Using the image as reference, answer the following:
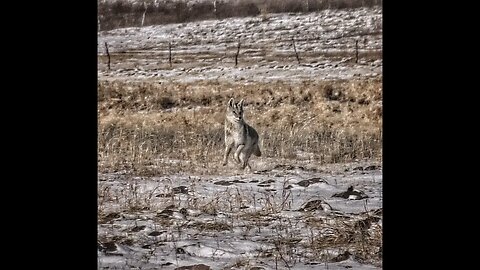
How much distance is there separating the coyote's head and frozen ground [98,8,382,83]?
0.87 ft

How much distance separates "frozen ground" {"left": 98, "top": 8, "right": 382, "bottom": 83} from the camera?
295 inches

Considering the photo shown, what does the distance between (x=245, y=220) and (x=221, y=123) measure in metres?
1.08

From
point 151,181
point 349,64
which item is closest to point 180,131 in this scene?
point 151,181

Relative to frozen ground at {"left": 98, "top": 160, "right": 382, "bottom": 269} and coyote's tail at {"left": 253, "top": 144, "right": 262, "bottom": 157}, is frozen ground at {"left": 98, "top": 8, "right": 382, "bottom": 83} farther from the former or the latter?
frozen ground at {"left": 98, "top": 160, "right": 382, "bottom": 269}

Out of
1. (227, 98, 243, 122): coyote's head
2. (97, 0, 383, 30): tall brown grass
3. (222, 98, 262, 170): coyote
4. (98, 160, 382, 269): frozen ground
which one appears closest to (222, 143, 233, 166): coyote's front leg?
(222, 98, 262, 170): coyote

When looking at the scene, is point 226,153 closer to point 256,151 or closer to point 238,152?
point 238,152

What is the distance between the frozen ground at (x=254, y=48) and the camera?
749 cm

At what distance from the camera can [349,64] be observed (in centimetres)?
755

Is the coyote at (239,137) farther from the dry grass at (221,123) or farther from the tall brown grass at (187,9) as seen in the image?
the tall brown grass at (187,9)

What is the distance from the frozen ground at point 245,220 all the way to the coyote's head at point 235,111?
1.93 ft

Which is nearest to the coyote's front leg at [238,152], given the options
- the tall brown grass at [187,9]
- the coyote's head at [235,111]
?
the coyote's head at [235,111]

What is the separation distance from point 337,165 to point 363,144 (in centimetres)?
34

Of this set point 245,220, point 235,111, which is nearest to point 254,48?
point 235,111

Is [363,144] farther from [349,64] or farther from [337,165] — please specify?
[349,64]
